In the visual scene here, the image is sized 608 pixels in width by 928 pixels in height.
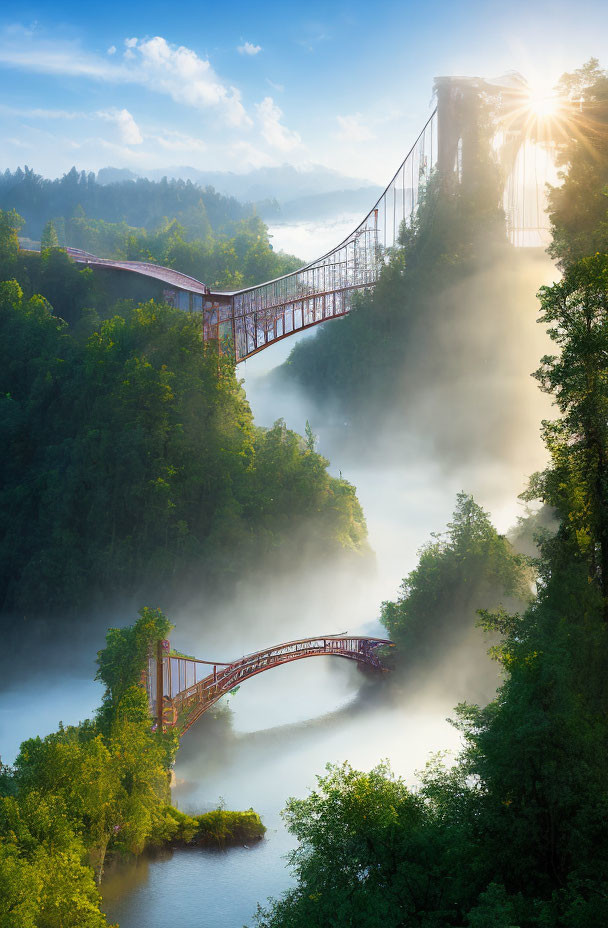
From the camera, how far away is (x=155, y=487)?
32094 mm

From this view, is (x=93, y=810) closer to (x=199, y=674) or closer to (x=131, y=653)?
(x=131, y=653)

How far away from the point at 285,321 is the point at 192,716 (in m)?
17.7

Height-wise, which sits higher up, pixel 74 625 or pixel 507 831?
pixel 74 625

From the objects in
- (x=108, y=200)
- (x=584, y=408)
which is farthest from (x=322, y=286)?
(x=108, y=200)

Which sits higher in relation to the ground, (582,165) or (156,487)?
(582,165)

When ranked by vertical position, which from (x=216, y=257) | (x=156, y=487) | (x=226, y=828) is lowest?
(x=226, y=828)

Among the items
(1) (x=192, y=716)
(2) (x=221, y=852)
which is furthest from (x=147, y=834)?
(1) (x=192, y=716)

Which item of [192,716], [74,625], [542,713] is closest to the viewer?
[542,713]

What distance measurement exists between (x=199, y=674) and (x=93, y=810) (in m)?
10.6

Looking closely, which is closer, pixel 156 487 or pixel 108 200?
pixel 156 487

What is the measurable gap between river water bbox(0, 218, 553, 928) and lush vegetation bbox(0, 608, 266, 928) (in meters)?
0.73

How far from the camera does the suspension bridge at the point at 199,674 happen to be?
21.6 metres

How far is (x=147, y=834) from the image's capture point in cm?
1792

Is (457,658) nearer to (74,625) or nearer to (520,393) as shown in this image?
(74,625)
